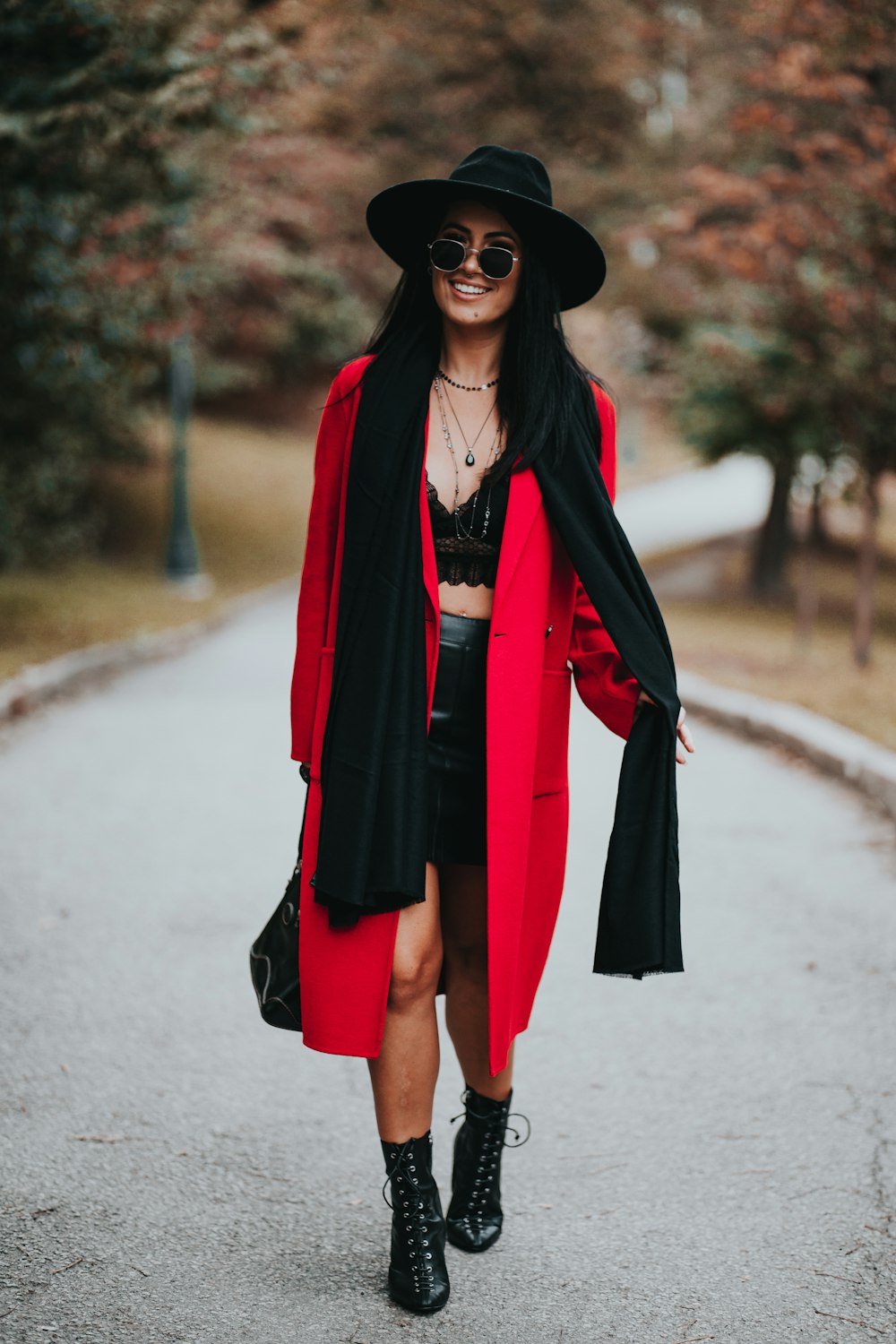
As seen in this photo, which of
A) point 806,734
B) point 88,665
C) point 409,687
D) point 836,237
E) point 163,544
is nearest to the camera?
point 409,687

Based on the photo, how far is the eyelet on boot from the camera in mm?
3148

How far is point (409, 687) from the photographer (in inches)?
109

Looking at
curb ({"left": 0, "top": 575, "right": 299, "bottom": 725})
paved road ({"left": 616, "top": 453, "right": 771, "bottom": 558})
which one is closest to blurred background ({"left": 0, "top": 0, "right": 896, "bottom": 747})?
curb ({"left": 0, "top": 575, "right": 299, "bottom": 725})

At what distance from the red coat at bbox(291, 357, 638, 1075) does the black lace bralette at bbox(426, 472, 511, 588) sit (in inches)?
2.3

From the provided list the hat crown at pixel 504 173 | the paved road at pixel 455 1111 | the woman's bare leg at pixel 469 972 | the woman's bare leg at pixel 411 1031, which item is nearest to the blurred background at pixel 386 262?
the hat crown at pixel 504 173

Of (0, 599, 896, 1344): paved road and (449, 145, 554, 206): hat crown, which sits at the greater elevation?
(449, 145, 554, 206): hat crown

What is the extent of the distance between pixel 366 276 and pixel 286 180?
26.7 feet

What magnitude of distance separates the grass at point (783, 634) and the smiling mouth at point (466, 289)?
5977 mm

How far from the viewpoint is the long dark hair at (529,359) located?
2897 millimetres

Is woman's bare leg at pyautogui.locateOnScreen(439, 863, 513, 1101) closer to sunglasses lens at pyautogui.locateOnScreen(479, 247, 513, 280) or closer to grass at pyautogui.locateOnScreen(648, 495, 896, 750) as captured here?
sunglasses lens at pyautogui.locateOnScreen(479, 247, 513, 280)

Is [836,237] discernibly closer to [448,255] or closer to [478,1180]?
[448,255]

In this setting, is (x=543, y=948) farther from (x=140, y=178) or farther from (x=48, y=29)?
(x=140, y=178)

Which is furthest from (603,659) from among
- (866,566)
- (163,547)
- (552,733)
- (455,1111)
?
(163,547)

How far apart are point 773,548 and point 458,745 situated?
72.4 feet
